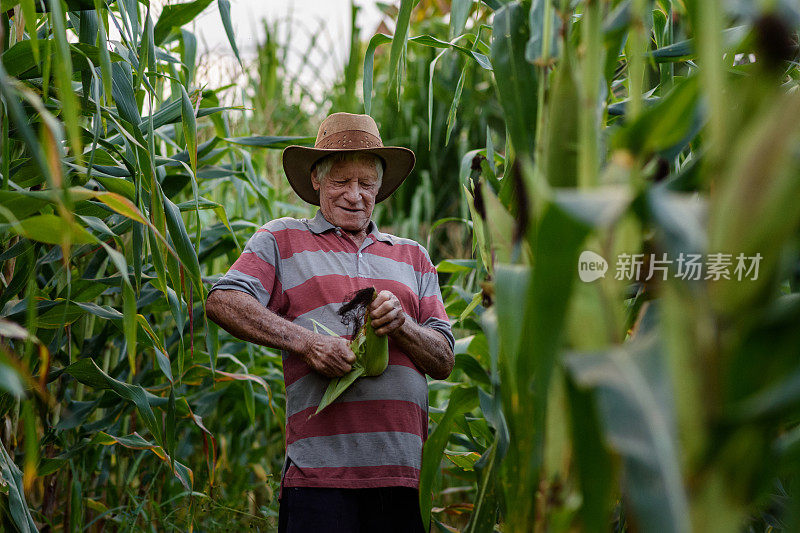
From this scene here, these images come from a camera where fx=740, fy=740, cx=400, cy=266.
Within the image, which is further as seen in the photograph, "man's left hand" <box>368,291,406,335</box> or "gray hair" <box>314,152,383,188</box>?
"gray hair" <box>314,152,383,188</box>

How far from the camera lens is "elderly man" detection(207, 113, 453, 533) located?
1469mm

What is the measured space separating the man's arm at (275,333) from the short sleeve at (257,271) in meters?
0.02

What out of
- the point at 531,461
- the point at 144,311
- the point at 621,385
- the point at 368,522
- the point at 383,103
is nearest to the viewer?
the point at 621,385

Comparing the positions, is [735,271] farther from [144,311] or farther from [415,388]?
[144,311]

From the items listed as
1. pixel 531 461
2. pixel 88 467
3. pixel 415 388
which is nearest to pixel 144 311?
pixel 88 467

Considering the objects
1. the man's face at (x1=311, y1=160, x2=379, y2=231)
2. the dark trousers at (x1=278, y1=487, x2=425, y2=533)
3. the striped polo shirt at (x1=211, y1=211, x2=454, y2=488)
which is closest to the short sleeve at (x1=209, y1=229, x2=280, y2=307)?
the striped polo shirt at (x1=211, y1=211, x2=454, y2=488)

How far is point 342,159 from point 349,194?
92 mm

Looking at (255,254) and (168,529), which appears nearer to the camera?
(255,254)

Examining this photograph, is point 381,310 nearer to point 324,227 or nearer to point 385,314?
point 385,314

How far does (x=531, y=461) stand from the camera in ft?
2.03

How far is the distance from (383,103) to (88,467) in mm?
2343

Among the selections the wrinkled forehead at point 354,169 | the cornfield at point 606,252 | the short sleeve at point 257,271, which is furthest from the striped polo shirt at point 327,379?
the cornfield at point 606,252

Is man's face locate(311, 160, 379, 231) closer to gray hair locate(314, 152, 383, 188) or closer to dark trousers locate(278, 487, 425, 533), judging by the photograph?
gray hair locate(314, 152, 383, 188)

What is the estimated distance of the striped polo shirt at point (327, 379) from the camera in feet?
4.90
